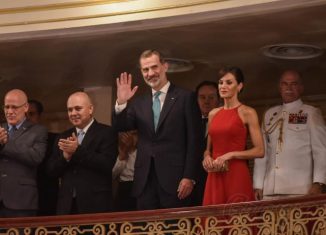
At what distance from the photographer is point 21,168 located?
262 inches

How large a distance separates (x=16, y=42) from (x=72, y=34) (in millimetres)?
505

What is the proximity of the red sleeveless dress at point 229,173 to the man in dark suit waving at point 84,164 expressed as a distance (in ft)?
2.37

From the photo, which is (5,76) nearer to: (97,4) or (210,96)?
(97,4)

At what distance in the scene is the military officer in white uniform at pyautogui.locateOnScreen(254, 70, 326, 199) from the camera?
6.43m

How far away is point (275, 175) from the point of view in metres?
6.48

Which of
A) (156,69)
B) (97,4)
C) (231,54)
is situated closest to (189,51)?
(231,54)

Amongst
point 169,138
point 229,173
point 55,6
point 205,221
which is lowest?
point 205,221

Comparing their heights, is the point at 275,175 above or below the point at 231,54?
below

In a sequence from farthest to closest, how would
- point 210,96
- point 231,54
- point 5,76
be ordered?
point 5,76 → point 231,54 → point 210,96

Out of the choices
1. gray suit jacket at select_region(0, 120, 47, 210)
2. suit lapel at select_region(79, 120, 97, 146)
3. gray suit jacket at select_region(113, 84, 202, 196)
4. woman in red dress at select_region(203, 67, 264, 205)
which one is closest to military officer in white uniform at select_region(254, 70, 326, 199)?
woman in red dress at select_region(203, 67, 264, 205)

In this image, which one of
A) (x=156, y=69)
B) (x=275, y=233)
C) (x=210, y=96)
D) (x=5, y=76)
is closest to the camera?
(x=275, y=233)

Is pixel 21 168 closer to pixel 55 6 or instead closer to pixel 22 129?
pixel 22 129

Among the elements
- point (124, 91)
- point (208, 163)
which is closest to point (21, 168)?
point (124, 91)

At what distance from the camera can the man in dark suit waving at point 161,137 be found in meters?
6.28
